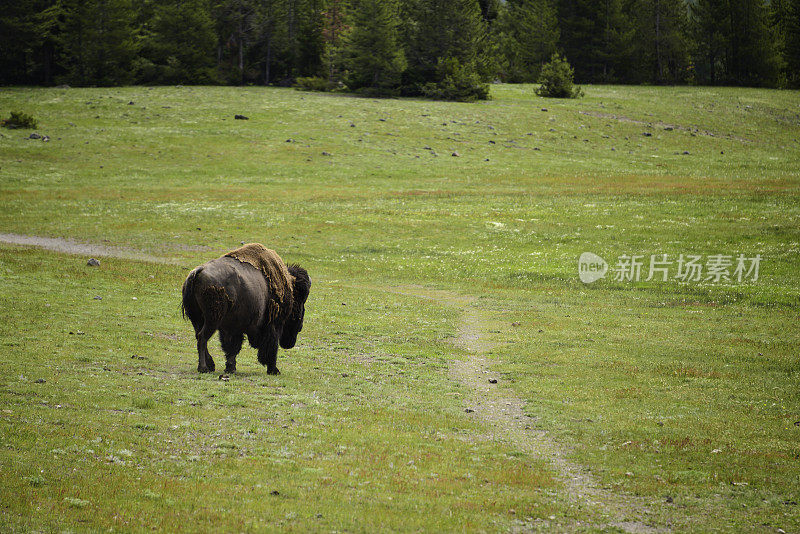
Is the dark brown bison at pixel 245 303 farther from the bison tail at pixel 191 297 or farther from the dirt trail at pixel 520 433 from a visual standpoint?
the dirt trail at pixel 520 433

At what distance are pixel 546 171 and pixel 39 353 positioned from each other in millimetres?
60336

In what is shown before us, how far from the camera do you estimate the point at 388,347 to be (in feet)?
72.6

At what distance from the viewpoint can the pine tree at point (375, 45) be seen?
98.5m

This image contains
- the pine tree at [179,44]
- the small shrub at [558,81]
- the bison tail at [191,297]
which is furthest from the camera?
the small shrub at [558,81]

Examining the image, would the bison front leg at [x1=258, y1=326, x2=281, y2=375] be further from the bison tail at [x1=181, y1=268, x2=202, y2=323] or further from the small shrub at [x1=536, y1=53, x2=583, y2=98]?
the small shrub at [x1=536, y1=53, x2=583, y2=98]

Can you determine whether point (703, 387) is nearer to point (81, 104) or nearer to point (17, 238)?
point (17, 238)

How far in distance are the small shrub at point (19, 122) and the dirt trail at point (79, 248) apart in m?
40.7

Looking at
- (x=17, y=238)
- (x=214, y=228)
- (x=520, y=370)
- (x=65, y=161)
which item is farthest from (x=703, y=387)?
(x=65, y=161)

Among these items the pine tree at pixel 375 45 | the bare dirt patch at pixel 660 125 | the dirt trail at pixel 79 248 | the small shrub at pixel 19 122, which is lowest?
the dirt trail at pixel 79 248

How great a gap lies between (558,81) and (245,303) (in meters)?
102

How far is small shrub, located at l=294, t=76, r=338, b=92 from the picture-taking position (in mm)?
111750

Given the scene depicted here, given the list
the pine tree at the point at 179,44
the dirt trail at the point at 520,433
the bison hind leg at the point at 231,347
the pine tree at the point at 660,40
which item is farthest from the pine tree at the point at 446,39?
the bison hind leg at the point at 231,347

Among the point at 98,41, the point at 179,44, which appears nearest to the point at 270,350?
the point at 98,41

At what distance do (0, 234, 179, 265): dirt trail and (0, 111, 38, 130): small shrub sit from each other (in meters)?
40.7
